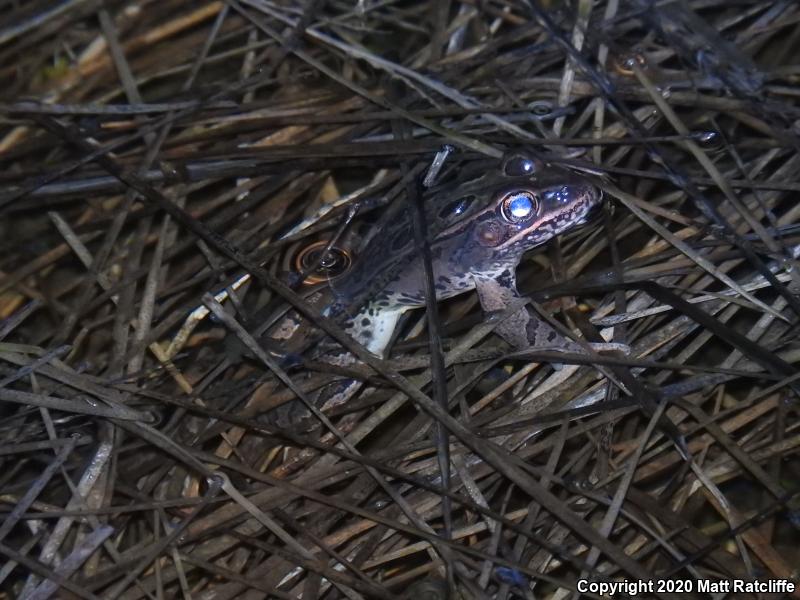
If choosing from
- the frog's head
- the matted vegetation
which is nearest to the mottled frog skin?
the frog's head

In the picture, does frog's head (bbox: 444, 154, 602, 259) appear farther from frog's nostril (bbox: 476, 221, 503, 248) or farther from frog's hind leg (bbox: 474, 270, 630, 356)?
frog's hind leg (bbox: 474, 270, 630, 356)

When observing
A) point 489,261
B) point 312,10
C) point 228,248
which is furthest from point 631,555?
point 312,10

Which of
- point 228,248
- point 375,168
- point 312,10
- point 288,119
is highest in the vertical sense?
point 312,10

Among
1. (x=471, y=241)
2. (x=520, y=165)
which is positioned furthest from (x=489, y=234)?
(x=520, y=165)

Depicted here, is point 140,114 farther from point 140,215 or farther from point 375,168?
point 375,168

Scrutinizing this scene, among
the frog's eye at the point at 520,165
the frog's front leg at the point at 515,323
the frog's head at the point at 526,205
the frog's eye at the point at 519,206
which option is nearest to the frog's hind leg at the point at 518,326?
the frog's front leg at the point at 515,323

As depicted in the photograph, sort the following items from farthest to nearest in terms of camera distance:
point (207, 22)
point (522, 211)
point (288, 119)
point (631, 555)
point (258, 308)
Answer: point (207, 22) < point (288, 119) < point (258, 308) < point (522, 211) < point (631, 555)

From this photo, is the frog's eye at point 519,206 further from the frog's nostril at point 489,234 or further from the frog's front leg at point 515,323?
the frog's front leg at point 515,323
